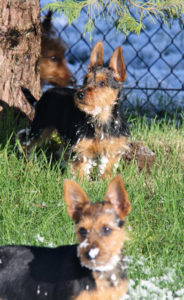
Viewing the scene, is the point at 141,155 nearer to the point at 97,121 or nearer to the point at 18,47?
the point at 97,121

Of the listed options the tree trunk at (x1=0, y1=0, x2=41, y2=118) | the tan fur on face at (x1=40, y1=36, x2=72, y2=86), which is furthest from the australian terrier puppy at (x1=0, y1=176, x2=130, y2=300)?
the tan fur on face at (x1=40, y1=36, x2=72, y2=86)

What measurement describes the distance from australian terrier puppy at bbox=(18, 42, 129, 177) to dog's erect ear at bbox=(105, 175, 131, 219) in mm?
1844

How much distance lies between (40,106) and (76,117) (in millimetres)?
508

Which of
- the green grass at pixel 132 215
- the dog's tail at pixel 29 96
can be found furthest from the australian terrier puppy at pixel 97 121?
the dog's tail at pixel 29 96

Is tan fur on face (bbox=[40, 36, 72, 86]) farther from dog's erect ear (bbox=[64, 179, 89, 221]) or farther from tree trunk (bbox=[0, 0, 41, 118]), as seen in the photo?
dog's erect ear (bbox=[64, 179, 89, 221])

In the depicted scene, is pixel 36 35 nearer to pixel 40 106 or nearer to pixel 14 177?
pixel 40 106

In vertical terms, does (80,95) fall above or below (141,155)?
above

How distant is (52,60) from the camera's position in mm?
6402

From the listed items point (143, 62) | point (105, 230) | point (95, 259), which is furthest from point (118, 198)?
point (143, 62)

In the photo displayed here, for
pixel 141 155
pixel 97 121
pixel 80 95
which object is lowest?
pixel 141 155

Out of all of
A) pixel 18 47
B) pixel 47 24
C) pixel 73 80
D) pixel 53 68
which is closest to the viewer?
pixel 18 47

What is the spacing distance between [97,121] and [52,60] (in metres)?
1.89

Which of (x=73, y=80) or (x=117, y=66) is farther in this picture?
(x=73, y=80)

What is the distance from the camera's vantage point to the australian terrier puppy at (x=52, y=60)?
249 inches
